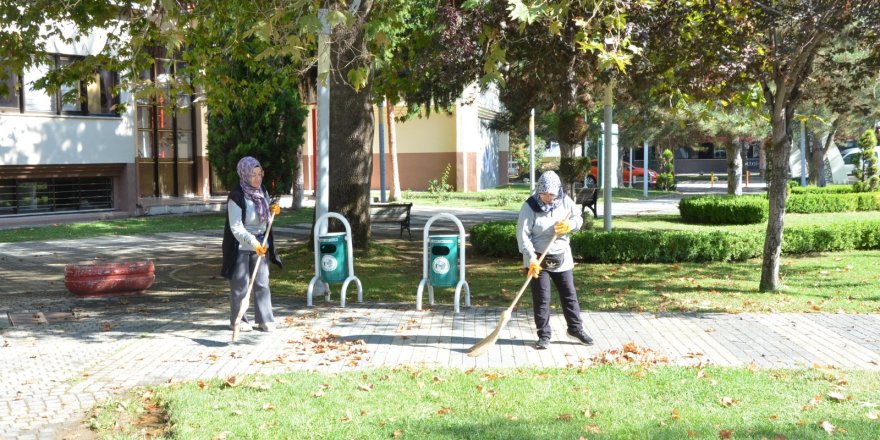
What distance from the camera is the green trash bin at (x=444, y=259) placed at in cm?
1006

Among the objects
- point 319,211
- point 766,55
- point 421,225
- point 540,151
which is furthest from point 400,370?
point 540,151

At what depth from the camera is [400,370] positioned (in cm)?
716

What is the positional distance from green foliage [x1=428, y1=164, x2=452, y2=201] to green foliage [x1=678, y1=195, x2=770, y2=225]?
13184mm

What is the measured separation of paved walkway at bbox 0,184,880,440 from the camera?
711cm

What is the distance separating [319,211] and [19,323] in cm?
358

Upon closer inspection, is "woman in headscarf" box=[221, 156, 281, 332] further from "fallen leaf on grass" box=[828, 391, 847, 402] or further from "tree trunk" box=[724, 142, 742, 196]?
"tree trunk" box=[724, 142, 742, 196]

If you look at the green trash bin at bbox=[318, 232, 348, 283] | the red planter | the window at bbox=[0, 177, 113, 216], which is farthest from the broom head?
the window at bbox=[0, 177, 113, 216]

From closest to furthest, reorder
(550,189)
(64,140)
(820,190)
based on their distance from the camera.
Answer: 1. (550,189)
2. (64,140)
3. (820,190)

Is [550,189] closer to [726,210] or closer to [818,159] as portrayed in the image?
[726,210]

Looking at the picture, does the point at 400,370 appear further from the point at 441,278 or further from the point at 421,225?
the point at 421,225

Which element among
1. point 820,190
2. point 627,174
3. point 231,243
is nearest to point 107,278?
point 231,243

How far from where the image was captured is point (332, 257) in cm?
1062

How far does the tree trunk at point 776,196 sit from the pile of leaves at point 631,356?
3.91m

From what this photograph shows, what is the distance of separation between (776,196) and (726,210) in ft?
33.8
